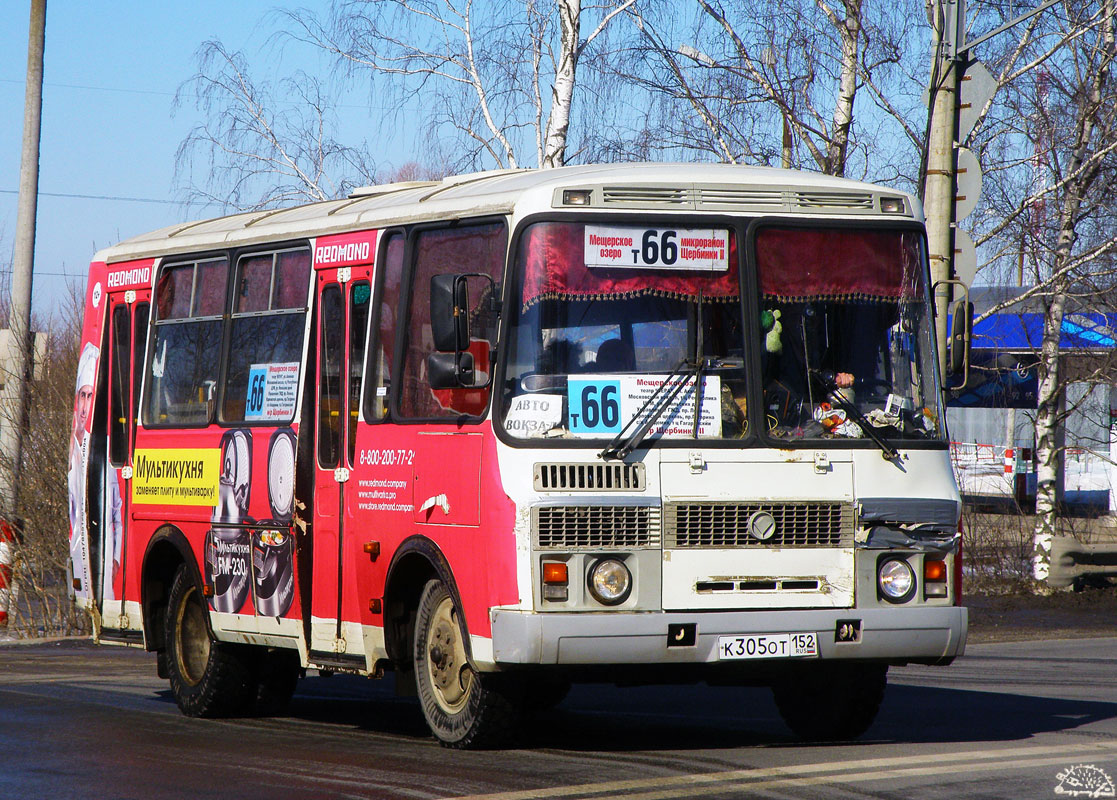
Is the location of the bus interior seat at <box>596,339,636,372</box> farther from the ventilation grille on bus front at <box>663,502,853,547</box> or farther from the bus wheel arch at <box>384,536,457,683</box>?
the bus wheel arch at <box>384,536,457,683</box>

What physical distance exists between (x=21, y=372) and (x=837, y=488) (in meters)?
12.9

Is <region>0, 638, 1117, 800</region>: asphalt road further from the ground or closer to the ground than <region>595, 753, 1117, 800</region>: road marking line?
closer to the ground

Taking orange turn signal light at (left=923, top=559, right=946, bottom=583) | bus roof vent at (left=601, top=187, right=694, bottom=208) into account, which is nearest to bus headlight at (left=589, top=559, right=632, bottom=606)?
orange turn signal light at (left=923, top=559, right=946, bottom=583)

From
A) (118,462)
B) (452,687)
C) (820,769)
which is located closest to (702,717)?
(452,687)

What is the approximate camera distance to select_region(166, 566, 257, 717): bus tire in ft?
38.0

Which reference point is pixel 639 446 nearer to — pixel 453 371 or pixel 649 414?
pixel 649 414

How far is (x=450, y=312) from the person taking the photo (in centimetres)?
856

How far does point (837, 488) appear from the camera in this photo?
28.9 ft

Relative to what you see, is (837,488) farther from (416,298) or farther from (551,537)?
(416,298)

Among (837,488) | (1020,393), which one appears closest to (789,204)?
(837,488)

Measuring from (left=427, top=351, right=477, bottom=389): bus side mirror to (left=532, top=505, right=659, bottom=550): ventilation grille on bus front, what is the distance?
80 cm

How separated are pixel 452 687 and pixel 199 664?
3377mm

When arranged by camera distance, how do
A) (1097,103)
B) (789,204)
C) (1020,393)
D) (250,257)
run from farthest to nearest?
(1020,393) → (1097,103) → (250,257) → (789,204)

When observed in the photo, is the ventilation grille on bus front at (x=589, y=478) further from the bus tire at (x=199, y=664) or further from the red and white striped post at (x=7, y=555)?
the red and white striped post at (x=7, y=555)
